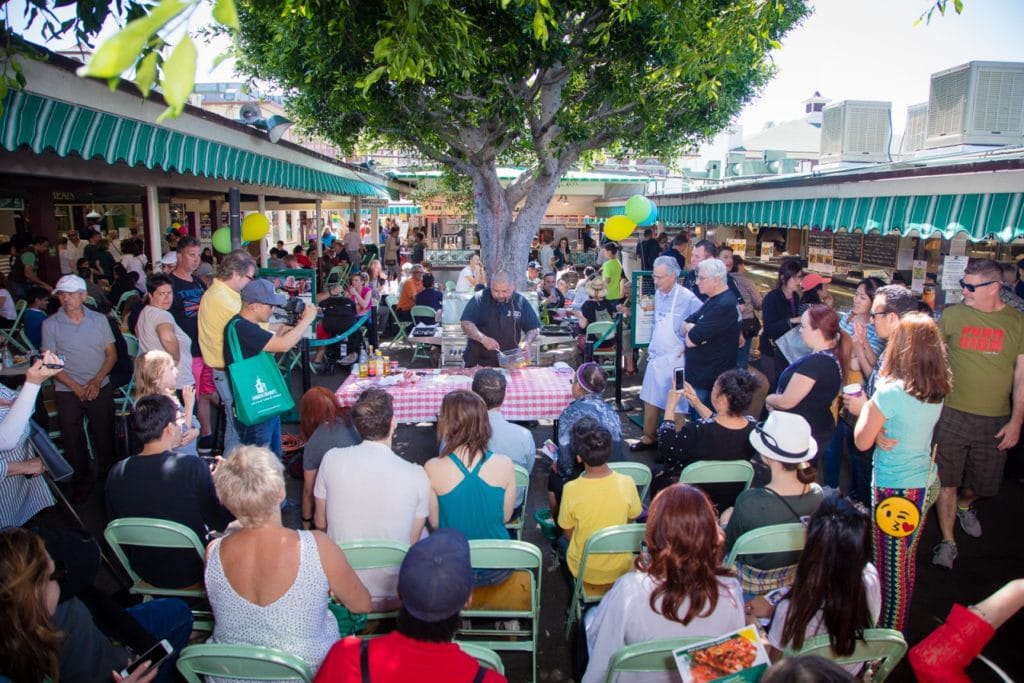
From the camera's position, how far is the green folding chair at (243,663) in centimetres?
213

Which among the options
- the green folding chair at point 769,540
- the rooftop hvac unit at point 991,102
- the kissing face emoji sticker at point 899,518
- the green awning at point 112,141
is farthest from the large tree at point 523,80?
the green folding chair at point 769,540

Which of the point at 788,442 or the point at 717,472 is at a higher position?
the point at 788,442

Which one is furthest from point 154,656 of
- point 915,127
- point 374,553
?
point 915,127

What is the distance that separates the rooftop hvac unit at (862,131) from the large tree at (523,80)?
1756 millimetres

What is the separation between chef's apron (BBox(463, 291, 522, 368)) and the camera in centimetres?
642

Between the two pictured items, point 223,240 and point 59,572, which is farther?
point 223,240

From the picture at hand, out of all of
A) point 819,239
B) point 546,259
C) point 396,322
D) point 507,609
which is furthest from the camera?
point 546,259

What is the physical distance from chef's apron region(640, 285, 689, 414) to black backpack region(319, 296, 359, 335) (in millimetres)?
4315

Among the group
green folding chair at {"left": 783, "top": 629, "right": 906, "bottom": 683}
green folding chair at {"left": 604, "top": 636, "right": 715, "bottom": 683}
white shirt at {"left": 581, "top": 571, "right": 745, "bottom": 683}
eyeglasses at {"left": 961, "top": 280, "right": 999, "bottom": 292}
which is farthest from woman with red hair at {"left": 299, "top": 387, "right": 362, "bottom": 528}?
eyeglasses at {"left": 961, "top": 280, "right": 999, "bottom": 292}

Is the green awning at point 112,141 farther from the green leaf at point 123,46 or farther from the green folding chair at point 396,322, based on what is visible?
the green leaf at point 123,46

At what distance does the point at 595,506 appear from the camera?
125 inches

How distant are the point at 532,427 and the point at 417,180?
21.7 m

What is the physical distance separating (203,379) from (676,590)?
4.83m

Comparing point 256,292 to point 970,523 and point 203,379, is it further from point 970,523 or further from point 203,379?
point 970,523
